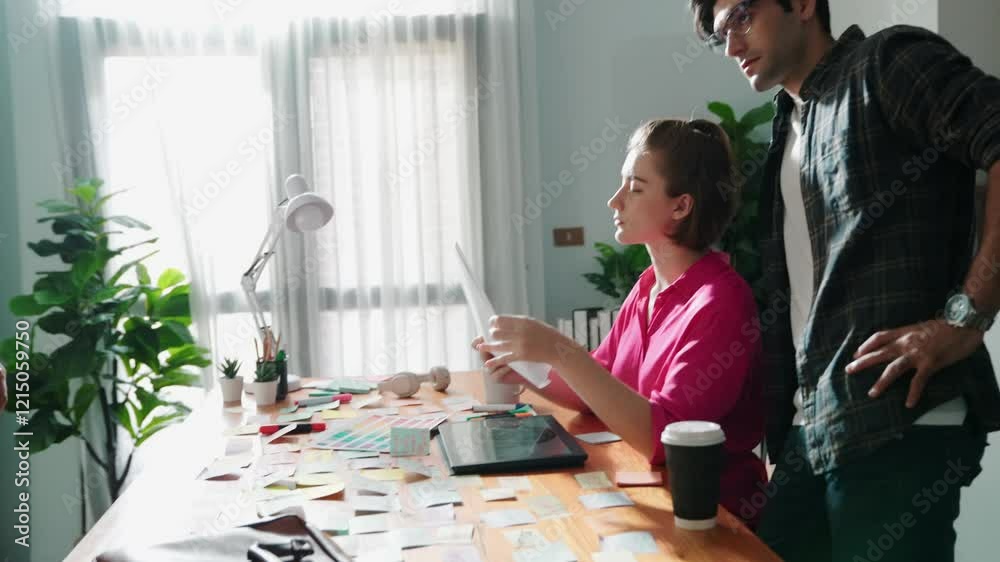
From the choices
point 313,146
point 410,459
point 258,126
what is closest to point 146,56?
→ point 258,126

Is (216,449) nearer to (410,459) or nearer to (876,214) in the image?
(410,459)

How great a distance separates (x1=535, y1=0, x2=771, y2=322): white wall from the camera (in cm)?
388

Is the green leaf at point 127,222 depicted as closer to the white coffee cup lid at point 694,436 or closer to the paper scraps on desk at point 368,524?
the paper scraps on desk at point 368,524

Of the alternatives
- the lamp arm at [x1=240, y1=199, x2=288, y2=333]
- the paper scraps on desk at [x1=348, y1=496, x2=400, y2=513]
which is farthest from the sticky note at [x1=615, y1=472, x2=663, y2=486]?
the lamp arm at [x1=240, y1=199, x2=288, y2=333]

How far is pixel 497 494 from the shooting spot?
4.29 feet

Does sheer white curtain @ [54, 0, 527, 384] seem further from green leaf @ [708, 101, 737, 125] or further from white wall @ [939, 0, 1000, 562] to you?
white wall @ [939, 0, 1000, 562]

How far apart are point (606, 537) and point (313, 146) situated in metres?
2.87

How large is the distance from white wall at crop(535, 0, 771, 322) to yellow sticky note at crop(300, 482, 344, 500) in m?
2.62

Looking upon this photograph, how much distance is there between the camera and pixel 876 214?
127 cm

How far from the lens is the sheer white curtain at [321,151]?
12.0 ft

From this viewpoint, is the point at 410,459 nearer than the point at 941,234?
No

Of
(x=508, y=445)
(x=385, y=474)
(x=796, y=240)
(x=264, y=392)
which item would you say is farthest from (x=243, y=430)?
(x=796, y=240)

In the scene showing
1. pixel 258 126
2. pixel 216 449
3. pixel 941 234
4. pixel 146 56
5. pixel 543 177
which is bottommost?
pixel 216 449

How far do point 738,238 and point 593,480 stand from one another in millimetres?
2387
